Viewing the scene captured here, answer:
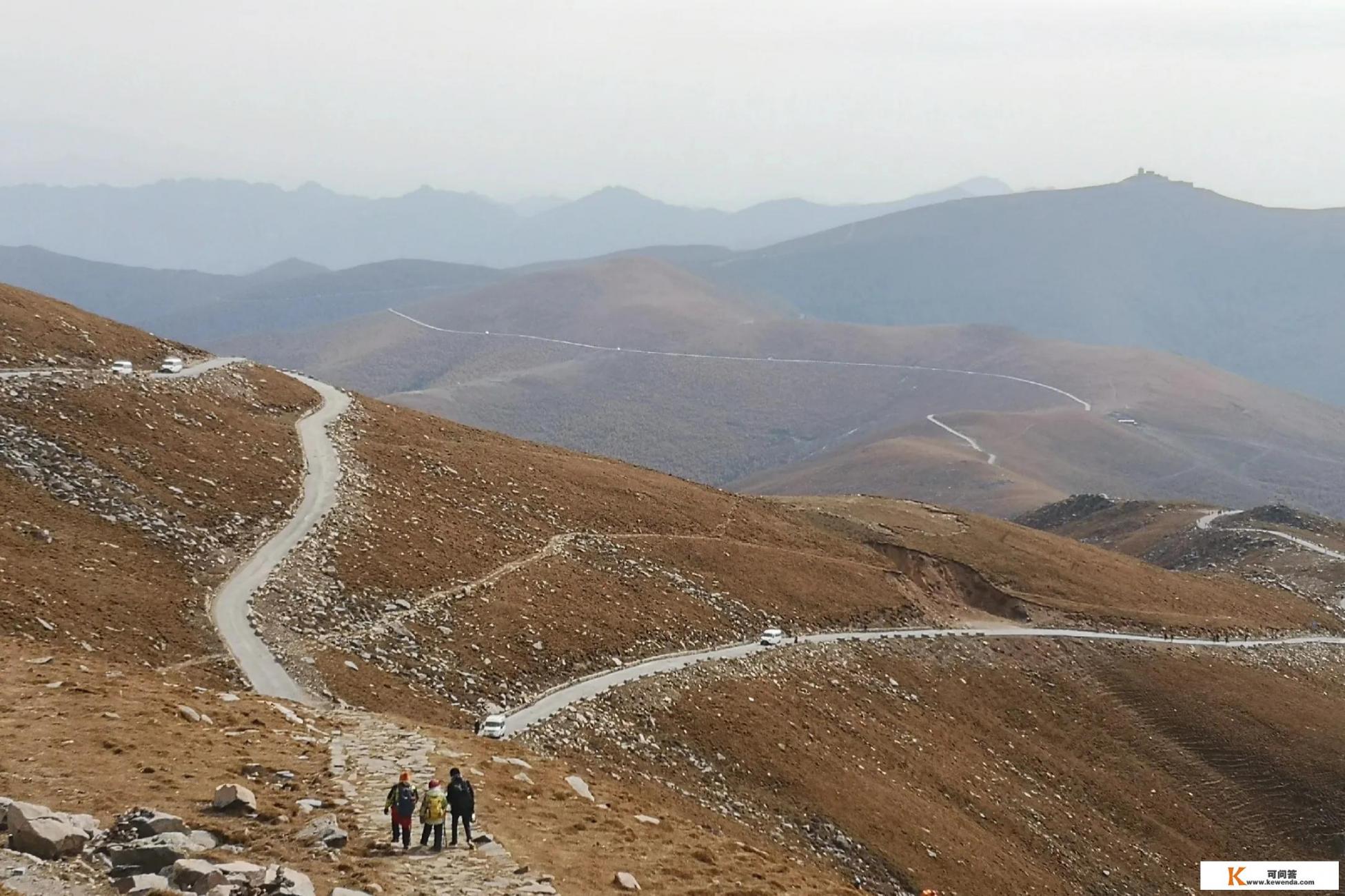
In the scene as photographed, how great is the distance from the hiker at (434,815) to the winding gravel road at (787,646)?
16.0 m

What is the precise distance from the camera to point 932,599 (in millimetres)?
69500

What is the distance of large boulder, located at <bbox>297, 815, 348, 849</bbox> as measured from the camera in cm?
2064

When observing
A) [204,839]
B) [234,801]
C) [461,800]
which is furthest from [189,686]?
[461,800]

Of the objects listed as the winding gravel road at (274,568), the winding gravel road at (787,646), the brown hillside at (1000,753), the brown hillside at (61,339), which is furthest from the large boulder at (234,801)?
the brown hillside at (61,339)

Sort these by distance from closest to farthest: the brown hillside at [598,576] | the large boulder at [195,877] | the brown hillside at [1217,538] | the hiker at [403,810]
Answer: the large boulder at [195,877]
the hiker at [403,810]
the brown hillside at [598,576]
the brown hillside at [1217,538]

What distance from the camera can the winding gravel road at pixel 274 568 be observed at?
36.0m

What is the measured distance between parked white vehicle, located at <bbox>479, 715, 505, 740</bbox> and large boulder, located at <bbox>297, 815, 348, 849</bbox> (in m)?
14.1

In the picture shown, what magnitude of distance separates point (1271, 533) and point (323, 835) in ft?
354

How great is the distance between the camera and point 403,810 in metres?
20.9

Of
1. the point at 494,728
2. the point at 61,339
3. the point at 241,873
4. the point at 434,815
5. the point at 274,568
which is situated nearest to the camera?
the point at 241,873

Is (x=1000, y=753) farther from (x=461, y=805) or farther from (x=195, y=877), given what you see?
(x=195, y=877)

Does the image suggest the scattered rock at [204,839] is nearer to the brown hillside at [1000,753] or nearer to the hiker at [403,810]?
the hiker at [403,810]

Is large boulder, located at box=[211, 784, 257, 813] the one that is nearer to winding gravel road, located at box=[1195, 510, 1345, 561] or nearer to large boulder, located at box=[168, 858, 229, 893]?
large boulder, located at box=[168, 858, 229, 893]

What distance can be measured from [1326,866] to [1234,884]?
5377mm
